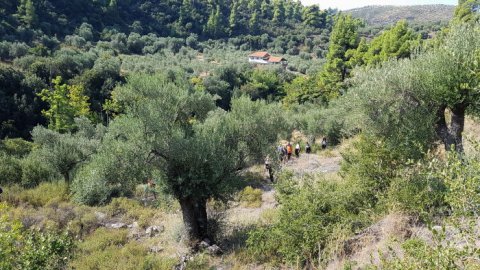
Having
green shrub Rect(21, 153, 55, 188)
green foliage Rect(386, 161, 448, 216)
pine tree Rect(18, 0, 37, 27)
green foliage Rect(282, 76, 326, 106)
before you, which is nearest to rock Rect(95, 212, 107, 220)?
green shrub Rect(21, 153, 55, 188)

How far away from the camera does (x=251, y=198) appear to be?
16.4m

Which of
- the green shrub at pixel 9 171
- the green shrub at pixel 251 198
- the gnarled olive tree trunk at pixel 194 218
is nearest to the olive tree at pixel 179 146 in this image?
the gnarled olive tree trunk at pixel 194 218

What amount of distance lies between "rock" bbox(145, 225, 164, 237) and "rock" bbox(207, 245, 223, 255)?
3305 millimetres

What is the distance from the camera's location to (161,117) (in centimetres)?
1066

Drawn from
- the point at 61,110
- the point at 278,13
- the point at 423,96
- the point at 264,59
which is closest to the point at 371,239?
the point at 423,96

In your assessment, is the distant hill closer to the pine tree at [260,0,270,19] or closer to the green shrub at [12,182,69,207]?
the pine tree at [260,0,270,19]

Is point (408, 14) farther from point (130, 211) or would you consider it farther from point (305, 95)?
point (130, 211)

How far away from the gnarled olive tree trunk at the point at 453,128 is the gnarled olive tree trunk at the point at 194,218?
24.7 feet

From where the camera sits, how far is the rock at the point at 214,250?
10555 mm

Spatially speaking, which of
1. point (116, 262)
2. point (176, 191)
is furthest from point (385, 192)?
point (116, 262)

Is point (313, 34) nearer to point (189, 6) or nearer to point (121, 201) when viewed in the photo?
point (189, 6)

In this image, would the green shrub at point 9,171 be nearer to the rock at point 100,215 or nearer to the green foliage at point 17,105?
the rock at point 100,215

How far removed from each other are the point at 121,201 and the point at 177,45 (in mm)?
73384

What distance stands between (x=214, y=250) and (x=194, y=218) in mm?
1322
